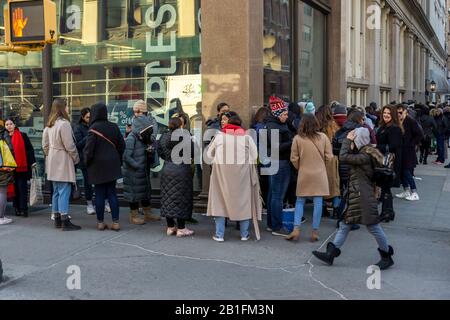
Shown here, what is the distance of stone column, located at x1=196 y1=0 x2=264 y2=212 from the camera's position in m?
9.41

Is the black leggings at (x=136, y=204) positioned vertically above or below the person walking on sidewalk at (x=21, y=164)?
below

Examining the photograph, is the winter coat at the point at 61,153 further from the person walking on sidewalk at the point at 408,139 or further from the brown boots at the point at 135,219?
the person walking on sidewalk at the point at 408,139

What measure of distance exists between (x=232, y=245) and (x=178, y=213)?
899 millimetres

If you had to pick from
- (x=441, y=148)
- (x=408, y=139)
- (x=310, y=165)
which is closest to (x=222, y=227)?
(x=310, y=165)

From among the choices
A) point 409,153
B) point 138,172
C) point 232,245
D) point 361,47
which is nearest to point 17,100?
point 138,172

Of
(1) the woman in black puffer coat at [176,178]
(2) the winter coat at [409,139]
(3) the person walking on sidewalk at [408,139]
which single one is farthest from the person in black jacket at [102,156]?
(2) the winter coat at [409,139]

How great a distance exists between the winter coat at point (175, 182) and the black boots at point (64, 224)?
5.10ft

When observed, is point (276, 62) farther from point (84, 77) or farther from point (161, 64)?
point (84, 77)

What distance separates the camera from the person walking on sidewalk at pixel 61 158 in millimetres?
8539

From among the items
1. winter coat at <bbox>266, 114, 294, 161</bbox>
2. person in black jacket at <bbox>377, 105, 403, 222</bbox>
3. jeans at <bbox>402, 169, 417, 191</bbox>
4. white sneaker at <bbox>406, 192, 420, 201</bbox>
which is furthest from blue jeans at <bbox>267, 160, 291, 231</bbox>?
white sneaker at <bbox>406, 192, 420, 201</bbox>

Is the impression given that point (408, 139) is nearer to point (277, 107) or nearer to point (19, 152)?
point (277, 107)

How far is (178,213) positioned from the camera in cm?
800

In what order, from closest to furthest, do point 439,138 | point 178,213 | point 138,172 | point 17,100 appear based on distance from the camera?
1. point 178,213
2. point 138,172
3. point 17,100
4. point 439,138

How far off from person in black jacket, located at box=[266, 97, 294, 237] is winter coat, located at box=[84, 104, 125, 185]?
2.26 m
